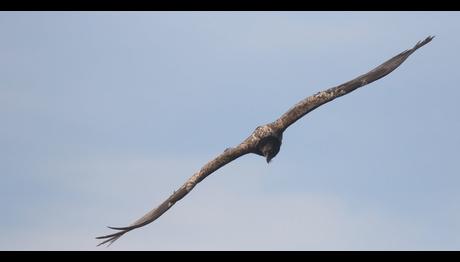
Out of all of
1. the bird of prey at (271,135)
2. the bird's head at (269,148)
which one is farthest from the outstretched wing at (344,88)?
the bird's head at (269,148)

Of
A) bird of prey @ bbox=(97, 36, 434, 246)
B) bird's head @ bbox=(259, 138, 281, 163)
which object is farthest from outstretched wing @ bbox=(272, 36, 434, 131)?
bird's head @ bbox=(259, 138, 281, 163)

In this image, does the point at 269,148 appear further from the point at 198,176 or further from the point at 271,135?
the point at 198,176

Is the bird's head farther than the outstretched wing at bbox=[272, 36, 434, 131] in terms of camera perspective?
Yes

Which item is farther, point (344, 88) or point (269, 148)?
point (269, 148)

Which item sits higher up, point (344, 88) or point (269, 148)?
point (344, 88)

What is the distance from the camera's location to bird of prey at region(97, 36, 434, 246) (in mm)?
18172

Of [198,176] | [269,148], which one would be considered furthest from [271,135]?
[198,176]

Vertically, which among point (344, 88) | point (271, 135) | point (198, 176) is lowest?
point (198, 176)

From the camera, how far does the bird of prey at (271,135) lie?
59.6 ft

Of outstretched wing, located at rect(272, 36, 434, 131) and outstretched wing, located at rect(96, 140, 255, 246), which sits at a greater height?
outstretched wing, located at rect(272, 36, 434, 131)

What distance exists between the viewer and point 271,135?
61.7 ft

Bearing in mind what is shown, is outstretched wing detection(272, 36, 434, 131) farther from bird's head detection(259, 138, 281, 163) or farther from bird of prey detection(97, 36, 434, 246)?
bird's head detection(259, 138, 281, 163)
